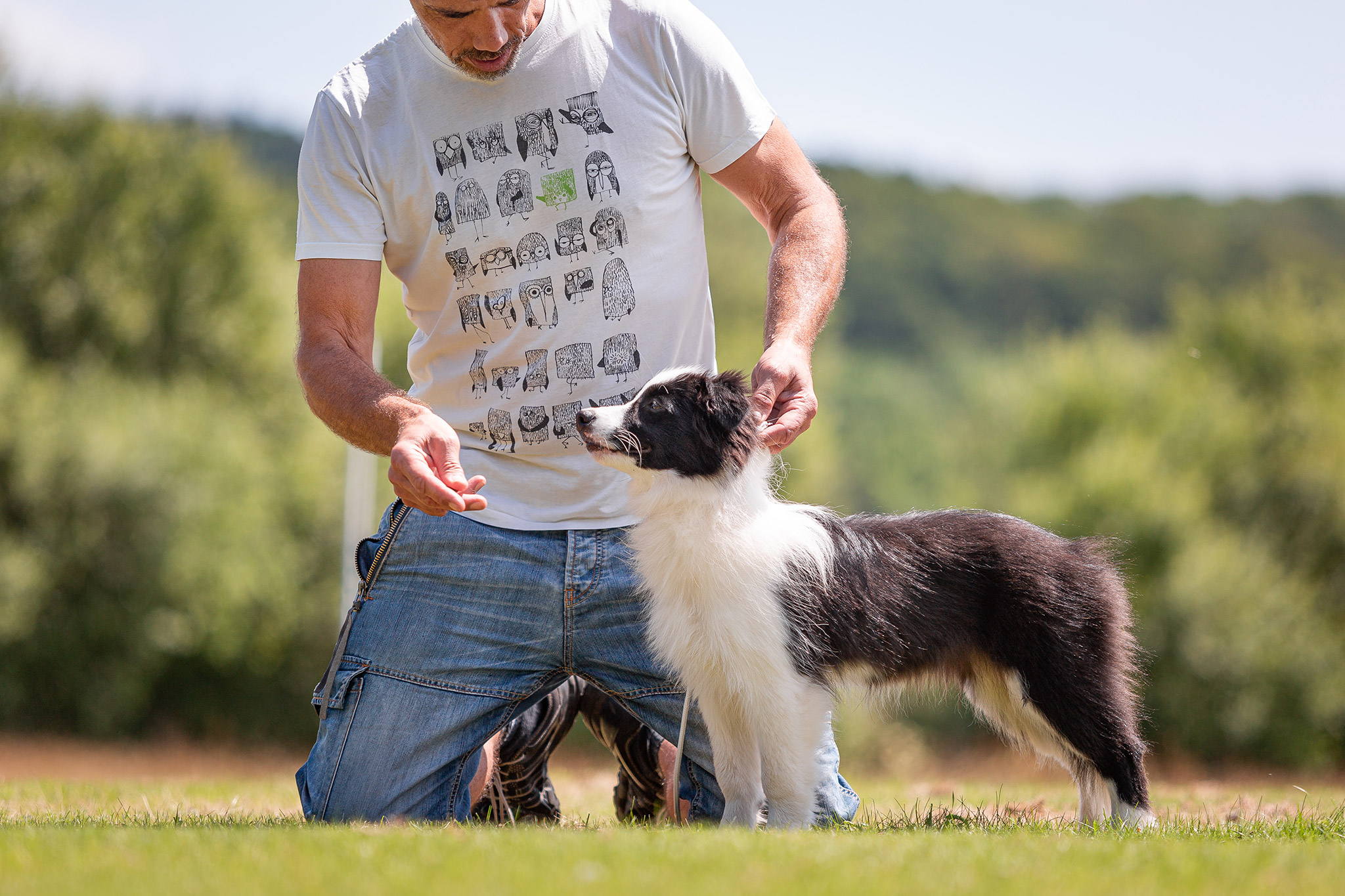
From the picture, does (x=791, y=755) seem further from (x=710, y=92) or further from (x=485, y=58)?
(x=485, y=58)

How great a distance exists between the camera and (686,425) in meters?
3.97

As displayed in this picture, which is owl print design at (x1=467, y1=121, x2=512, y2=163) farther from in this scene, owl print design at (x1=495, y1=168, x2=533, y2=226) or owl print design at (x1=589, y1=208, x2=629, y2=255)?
owl print design at (x1=589, y1=208, x2=629, y2=255)

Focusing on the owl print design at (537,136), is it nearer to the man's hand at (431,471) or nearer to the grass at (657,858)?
the man's hand at (431,471)

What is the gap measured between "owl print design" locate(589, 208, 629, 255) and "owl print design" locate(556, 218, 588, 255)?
0.14 ft

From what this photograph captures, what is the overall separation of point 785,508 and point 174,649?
23.8 meters

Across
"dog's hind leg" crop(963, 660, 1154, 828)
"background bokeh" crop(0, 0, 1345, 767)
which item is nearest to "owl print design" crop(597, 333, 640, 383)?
"dog's hind leg" crop(963, 660, 1154, 828)

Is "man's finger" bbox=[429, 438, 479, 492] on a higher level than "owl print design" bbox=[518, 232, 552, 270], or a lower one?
lower

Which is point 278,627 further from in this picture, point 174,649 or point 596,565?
point 596,565

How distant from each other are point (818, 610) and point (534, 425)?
1346 millimetres

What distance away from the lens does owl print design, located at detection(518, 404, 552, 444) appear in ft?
14.8

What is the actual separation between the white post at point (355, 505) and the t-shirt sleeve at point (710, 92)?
22900mm

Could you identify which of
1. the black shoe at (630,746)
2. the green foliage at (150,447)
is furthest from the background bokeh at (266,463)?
the black shoe at (630,746)

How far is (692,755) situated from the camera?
14.7 ft

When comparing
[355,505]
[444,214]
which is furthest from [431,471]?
[355,505]
